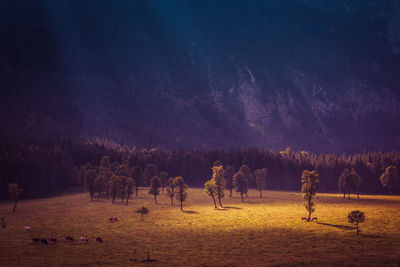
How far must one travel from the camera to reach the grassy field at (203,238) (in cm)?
4550

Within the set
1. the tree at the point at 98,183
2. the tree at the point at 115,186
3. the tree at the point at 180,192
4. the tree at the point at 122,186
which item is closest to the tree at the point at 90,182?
the tree at the point at 98,183

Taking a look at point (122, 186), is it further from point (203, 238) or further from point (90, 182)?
point (203, 238)

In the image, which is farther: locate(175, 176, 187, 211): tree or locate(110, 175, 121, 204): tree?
locate(110, 175, 121, 204): tree

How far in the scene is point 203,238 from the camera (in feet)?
202

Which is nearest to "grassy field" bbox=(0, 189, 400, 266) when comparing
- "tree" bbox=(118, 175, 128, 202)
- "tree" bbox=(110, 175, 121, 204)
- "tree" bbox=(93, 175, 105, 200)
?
"tree" bbox=(110, 175, 121, 204)

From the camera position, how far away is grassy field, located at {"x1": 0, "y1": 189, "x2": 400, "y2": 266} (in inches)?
1791

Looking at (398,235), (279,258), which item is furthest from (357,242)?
(279,258)

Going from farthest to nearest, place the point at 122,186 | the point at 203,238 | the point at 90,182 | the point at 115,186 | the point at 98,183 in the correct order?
the point at 90,182, the point at 98,183, the point at 122,186, the point at 115,186, the point at 203,238

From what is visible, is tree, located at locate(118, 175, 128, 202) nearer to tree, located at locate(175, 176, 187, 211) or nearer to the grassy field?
the grassy field

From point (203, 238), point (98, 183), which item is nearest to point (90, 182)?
point (98, 183)

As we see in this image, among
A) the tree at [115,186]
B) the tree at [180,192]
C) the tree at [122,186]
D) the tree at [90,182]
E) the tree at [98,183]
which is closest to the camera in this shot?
the tree at [180,192]

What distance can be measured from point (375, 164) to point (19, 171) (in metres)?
201

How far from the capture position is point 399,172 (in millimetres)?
168250

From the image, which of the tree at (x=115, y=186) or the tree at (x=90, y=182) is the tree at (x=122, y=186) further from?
the tree at (x=90, y=182)
